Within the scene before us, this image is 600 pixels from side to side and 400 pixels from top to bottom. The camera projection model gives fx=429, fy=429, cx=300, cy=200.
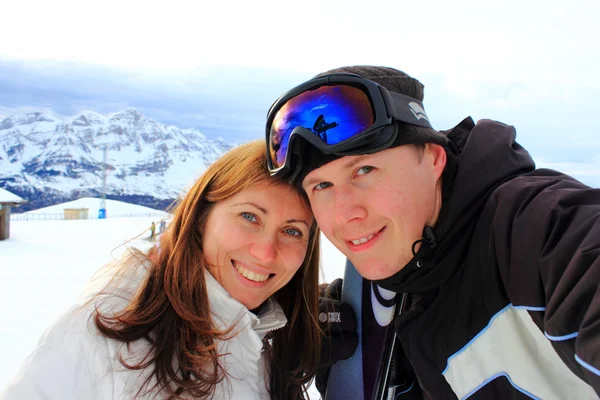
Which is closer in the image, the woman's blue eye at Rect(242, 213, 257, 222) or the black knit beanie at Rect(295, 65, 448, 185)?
the black knit beanie at Rect(295, 65, 448, 185)

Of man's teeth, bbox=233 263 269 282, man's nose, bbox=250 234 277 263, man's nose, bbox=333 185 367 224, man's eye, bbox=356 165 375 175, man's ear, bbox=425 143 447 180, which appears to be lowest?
man's teeth, bbox=233 263 269 282

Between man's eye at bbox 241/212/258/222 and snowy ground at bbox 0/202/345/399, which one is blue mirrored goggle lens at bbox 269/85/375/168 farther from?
snowy ground at bbox 0/202/345/399

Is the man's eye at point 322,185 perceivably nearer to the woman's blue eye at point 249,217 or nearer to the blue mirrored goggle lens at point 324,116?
the blue mirrored goggle lens at point 324,116

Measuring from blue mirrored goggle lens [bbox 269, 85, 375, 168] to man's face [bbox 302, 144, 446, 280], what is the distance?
14 cm

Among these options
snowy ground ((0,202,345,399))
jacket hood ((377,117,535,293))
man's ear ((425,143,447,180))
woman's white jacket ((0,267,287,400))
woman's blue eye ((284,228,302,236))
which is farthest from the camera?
snowy ground ((0,202,345,399))

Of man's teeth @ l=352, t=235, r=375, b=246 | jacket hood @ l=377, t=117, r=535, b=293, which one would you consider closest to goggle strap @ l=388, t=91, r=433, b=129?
jacket hood @ l=377, t=117, r=535, b=293

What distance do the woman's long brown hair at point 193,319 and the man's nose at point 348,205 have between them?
0.34 m

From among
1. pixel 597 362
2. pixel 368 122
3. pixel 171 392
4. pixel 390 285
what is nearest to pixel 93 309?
pixel 171 392

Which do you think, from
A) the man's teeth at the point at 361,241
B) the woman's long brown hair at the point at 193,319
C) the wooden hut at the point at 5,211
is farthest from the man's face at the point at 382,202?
the wooden hut at the point at 5,211

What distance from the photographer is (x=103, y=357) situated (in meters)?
1.62

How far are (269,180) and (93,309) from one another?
35.7 inches

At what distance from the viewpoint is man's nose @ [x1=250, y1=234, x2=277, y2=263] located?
6.50 ft

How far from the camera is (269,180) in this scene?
2.00 m

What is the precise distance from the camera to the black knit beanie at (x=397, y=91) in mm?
1800
